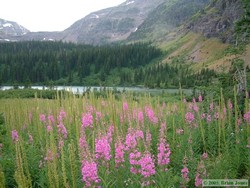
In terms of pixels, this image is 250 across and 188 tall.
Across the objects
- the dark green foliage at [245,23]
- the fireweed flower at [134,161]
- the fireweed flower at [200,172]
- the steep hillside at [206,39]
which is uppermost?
the steep hillside at [206,39]

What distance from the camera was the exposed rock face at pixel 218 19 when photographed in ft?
493

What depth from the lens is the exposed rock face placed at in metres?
150

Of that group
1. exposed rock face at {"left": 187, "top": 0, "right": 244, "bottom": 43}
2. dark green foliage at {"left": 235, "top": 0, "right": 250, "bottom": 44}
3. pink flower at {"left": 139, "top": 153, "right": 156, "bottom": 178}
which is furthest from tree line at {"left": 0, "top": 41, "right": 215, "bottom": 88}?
pink flower at {"left": 139, "top": 153, "right": 156, "bottom": 178}

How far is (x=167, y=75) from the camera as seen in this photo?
12131 centimetres

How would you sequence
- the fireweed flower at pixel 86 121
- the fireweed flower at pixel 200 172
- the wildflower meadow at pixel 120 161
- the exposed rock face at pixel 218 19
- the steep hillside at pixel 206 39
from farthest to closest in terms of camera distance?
the exposed rock face at pixel 218 19 < the steep hillside at pixel 206 39 < the fireweed flower at pixel 86 121 < the fireweed flower at pixel 200 172 < the wildflower meadow at pixel 120 161

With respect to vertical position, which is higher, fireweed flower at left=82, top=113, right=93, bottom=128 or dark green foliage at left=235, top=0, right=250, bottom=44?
dark green foliage at left=235, top=0, right=250, bottom=44

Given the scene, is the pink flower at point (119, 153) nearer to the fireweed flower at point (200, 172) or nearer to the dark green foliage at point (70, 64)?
the fireweed flower at point (200, 172)

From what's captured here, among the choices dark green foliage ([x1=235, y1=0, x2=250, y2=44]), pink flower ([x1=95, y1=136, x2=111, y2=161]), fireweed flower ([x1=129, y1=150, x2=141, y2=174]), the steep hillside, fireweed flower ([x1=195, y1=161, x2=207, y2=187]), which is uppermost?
the steep hillside

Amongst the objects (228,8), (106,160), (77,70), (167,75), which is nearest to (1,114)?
(106,160)

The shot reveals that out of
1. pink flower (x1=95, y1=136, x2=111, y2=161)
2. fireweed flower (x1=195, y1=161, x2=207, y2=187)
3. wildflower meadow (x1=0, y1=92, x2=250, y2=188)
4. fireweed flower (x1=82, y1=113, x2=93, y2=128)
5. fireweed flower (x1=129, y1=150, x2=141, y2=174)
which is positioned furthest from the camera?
fireweed flower (x1=82, y1=113, x2=93, y2=128)

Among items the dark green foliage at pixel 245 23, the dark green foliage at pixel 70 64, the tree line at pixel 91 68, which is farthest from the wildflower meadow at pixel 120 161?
the dark green foliage at pixel 70 64

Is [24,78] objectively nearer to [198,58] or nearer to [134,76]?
[134,76]

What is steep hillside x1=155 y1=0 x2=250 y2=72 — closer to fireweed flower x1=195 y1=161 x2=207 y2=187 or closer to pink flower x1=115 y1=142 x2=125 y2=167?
fireweed flower x1=195 y1=161 x2=207 y2=187

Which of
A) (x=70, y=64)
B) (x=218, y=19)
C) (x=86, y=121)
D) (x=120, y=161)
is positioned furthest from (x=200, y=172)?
(x=218, y=19)
